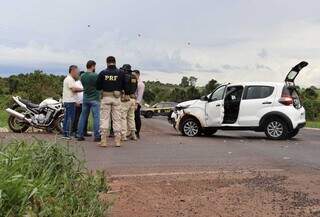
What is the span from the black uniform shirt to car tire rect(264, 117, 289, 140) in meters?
5.47

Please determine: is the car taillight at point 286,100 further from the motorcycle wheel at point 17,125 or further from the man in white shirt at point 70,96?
the motorcycle wheel at point 17,125

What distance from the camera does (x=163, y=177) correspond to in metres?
9.63

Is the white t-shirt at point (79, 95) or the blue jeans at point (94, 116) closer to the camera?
the blue jeans at point (94, 116)

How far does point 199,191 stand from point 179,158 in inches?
157

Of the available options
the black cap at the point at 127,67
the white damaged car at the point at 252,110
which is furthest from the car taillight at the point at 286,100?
the black cap at the point at 127,67

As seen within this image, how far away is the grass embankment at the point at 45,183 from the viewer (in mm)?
4617

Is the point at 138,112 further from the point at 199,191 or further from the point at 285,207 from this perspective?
the point at 285,207

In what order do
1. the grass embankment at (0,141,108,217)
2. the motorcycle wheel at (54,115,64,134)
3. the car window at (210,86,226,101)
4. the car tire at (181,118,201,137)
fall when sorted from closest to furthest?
the grass embankment at (0,141,108,217) → the motorcycle wheel at (54,115,64,134) → the car window at (210,86,226,101) → the car tire at (181,118,201,137)

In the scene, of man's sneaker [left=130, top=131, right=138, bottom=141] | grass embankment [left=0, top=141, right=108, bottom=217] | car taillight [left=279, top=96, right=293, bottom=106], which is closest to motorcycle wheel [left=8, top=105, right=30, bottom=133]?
man's sneaker [left=130, top=131, right=138, bottom=141]

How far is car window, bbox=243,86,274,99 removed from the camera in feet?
59.0

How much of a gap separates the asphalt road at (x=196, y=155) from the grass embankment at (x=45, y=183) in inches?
120

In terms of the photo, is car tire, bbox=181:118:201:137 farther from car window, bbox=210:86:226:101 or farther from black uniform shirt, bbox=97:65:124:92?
black uniform shirt, bbox=97:65:124:92

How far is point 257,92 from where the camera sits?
18.1 meters

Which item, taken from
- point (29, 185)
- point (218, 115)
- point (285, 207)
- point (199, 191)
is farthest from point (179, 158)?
point (29, 185)
